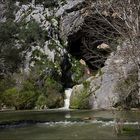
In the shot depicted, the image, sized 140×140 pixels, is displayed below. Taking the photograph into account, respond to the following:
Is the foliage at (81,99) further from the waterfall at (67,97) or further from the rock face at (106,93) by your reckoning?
the waterfall at (67,97)

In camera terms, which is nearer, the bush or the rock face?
the rock face

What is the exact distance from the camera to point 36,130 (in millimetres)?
25344

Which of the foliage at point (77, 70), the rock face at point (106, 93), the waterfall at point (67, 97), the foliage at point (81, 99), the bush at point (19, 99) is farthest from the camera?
the foliage at point (77, 70)

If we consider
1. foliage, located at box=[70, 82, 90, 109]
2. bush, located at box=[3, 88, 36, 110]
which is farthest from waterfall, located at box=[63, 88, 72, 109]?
bush, located at box=[3, 88, 36, 110]

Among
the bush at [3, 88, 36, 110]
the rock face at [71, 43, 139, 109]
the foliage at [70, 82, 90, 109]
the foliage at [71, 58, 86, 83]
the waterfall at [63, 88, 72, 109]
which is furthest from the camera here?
the foliage at [71, 58, 86, 83]

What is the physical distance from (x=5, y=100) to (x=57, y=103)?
5635mm

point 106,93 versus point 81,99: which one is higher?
point 106,93

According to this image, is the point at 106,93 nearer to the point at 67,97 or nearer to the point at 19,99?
the point at 67,97

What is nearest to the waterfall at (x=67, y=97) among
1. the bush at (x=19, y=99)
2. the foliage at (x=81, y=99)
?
the foliage at (x=81, y=99)

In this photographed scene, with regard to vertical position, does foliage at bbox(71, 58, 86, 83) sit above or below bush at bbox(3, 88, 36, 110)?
above

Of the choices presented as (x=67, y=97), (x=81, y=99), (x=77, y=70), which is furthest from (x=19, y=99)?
(x=77, y=70)

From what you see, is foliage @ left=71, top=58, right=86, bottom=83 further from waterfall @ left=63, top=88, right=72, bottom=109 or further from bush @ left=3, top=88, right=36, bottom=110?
bush @ left=3, top=88, right=36, bottom=110

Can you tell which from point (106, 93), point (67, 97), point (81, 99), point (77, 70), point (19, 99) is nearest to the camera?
point (106, 93)

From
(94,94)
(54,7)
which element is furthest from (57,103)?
(54,7)
